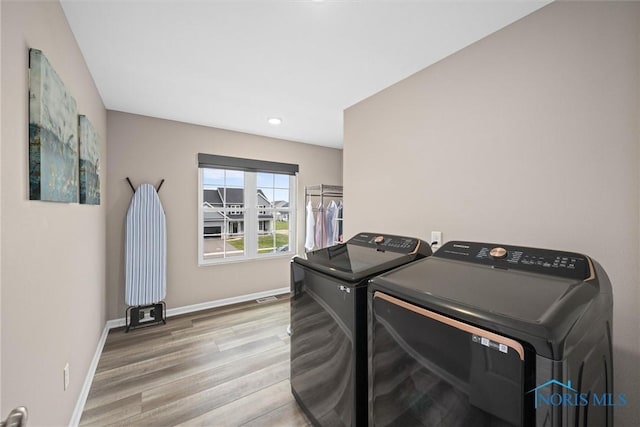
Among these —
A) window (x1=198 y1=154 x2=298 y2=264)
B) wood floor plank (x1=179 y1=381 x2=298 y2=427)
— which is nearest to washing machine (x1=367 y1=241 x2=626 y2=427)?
wood floor plank (x1=179 y1=381 x2=298 y2=427)

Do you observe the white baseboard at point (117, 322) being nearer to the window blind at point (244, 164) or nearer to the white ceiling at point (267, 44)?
→ the window blind at point (244, 164)

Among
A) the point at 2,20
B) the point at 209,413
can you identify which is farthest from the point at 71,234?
the point at 209,413

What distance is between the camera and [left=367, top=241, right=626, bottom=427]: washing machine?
68cm

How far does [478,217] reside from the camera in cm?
165

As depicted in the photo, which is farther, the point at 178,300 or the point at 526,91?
the point at 178,300

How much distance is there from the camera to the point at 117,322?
293 cm

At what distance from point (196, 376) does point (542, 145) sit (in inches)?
111

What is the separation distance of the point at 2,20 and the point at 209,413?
2.15m

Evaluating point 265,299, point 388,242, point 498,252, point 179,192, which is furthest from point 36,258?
point 265,299

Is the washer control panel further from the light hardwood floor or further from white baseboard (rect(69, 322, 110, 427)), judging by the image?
white baseboard (rect(69, 322, 110, 427))

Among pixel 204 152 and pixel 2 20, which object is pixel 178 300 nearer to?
pixel 204 152

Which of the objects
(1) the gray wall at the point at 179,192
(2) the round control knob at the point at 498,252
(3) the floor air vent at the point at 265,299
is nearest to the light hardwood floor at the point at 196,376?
(1) the gray wall at the point at 179,192

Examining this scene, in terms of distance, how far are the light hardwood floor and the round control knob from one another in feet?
5.00

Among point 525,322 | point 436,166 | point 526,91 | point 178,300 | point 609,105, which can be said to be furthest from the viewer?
point 178,300
